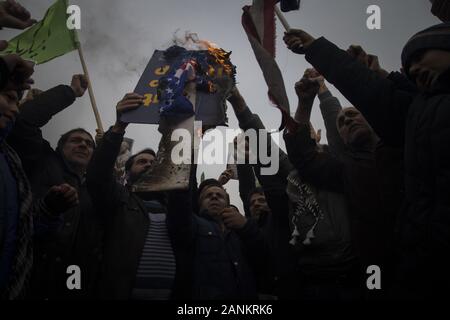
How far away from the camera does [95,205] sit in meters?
3.05

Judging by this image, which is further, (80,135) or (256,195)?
(256,195)

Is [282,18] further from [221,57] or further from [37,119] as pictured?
[37,119]

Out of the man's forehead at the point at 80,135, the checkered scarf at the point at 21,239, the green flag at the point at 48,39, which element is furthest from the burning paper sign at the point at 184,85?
the green flag at the point at 48,39

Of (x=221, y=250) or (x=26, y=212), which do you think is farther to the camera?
(x=221, y=250)

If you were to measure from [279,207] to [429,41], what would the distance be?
1871 mm

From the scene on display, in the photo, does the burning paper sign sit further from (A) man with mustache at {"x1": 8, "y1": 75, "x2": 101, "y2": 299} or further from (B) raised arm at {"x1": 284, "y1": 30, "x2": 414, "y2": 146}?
(B) raised arm at {"x1": 284, "y1": 30, "x2": 414, "y2": 146}

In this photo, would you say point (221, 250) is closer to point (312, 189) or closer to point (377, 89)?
point (312, 189)

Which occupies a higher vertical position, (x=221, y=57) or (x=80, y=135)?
(x=221, y=57)

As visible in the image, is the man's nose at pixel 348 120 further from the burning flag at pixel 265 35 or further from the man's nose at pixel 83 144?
the man's nose at pixel 83 144

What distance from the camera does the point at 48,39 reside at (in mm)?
4691

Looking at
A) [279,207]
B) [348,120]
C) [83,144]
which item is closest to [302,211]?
[279,207]

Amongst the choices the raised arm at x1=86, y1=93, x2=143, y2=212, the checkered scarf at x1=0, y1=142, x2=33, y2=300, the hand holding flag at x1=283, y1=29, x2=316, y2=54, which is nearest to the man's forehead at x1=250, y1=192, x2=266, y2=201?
the raised arm at x1=86, y1=93, x2=143, y2=212
